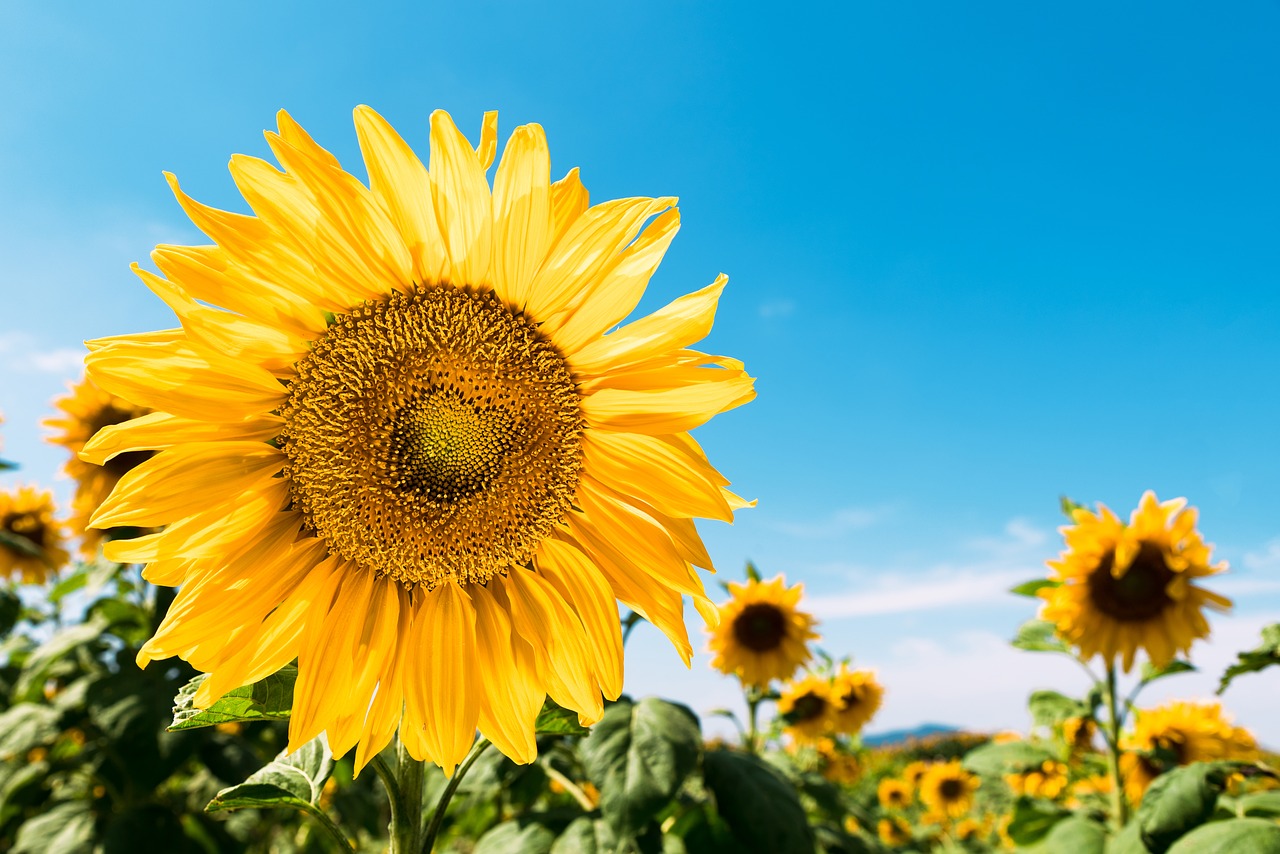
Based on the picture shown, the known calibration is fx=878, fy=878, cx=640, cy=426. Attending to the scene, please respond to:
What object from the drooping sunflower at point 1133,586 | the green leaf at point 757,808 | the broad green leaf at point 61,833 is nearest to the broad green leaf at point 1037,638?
the drooping sunflower at point 1133,586

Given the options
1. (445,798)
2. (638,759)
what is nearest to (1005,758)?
(638,759)

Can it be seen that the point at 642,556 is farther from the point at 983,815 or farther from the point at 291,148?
the point at 983,815

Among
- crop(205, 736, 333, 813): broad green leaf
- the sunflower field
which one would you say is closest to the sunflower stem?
the sunflower field

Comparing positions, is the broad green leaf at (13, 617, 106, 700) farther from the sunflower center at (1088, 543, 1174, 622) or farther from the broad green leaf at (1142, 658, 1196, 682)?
the broad green leaf at (1142, 658, 1196, 682)

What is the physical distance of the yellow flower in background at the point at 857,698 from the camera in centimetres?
684

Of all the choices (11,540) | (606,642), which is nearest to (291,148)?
(606,642)

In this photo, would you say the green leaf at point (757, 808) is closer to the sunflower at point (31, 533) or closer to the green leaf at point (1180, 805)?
the green leaf at point (1180, 805)

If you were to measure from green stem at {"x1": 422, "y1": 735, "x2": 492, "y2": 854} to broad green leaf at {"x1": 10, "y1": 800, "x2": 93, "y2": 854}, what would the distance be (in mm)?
3010

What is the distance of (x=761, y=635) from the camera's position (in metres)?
5.52

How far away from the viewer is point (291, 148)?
1.40m

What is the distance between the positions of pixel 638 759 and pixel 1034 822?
9.24 feet

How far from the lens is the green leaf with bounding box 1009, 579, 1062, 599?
171 inches

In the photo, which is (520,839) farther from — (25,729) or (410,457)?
(25,729)

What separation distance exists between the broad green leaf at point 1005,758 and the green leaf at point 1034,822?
0.68 feet
